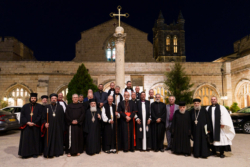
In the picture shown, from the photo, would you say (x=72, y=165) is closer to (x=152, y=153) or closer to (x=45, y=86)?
(x=152, y=153)

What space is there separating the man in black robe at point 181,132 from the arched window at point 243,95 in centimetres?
1171

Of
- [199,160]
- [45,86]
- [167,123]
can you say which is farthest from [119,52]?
[45,86]

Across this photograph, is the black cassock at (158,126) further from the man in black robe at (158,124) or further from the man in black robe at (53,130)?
the man in black robe at (53,130)

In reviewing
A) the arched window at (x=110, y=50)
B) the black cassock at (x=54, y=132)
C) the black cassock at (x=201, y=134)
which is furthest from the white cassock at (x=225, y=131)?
the arched window at (x=110, y=50)

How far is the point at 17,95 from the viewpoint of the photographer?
1742 cm

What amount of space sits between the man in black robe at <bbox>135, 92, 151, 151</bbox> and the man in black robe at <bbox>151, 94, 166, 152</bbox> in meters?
0.16

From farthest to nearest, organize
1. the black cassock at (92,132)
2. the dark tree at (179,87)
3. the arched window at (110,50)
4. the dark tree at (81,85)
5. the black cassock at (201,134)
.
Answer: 1. the arched window at (110,50)
2. the dark tree at (81,85)
3. the dark tree at (179,87)
4. the black cassock at (92,132)
5. the black cassock at (201,134)

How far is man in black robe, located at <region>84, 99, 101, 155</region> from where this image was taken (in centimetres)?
605

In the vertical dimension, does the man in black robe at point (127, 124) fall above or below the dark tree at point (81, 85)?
below

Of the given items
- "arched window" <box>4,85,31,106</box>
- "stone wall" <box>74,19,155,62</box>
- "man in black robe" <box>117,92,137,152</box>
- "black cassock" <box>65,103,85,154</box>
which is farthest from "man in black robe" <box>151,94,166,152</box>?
"stone wall" <box>74,19,155,62</box>

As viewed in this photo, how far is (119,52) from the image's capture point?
10.1 m

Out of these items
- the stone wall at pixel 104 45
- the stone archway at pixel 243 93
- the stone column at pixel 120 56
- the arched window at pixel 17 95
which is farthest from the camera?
the stone wall at pixel 104 45

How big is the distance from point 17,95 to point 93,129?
1381 centimetres

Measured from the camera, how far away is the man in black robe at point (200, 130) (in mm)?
5688
